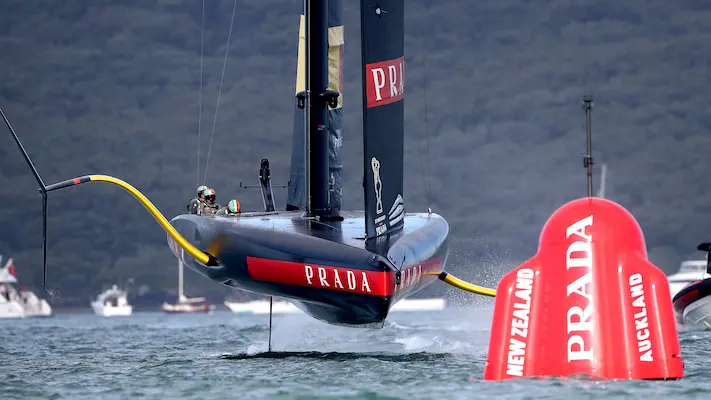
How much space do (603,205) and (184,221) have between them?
5.24 meters

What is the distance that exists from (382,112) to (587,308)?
4048 millimetres

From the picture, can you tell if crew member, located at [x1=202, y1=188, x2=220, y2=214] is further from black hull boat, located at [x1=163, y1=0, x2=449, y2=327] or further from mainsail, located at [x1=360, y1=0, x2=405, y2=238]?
mainsail, located at [x1=360, y1=0, x2=405, y2=238]

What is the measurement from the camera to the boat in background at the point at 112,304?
7601cm

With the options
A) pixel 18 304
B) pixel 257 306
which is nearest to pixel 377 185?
pixel 18 304

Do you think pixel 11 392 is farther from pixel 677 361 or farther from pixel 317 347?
pixel 317 347

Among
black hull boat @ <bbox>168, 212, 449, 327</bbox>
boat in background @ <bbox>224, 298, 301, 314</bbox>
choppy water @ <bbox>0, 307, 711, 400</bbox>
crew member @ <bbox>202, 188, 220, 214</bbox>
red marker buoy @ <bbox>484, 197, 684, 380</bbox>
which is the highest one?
boat in background @ <bbox>224, 298, 301, 314</bbox>

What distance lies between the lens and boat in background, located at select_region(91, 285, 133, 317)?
249 ft

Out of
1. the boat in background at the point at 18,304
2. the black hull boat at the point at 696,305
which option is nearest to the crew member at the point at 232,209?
the black hull boat at the point at 696,305

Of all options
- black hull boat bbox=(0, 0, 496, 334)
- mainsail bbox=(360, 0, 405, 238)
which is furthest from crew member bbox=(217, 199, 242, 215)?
mainsail bbox=(360, 0, 405, 238)

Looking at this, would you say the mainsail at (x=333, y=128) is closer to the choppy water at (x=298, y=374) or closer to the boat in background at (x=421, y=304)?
the choppy water at (x=298, y=374)

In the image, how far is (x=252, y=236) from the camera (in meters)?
9.44

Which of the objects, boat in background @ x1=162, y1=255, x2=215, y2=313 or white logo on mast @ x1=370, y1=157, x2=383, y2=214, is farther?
boat in background @ x1=162, y1=255, x2=215, y2=313

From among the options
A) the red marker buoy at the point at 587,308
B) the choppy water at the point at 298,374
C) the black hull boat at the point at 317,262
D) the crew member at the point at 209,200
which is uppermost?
the crew member at the point at 209,200

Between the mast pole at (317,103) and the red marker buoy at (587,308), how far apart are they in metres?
5.26
